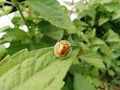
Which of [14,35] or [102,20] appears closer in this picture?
[14,35]

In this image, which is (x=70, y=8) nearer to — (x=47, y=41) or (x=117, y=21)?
(x=117, y=21)

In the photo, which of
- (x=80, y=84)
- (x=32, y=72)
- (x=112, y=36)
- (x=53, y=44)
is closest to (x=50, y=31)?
(x=53, y=44)

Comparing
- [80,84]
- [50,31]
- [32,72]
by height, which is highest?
[32,72]

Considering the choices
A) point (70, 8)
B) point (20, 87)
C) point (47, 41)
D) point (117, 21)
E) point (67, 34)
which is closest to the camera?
point (20, 87)

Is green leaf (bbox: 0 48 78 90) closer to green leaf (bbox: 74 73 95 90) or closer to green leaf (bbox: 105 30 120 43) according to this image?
green leaf (bbox: 74 73 95 90)

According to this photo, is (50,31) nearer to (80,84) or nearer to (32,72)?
(80,84)

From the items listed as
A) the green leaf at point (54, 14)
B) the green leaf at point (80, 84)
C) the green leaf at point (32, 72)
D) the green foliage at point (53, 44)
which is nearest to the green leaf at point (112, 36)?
the green foliage at point (53, 44)

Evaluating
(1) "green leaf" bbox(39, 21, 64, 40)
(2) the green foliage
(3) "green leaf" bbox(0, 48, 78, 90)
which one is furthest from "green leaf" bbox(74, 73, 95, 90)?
(3) "green leaf" bbox(0, 48, 78, 90)

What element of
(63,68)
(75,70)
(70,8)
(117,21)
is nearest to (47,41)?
(75,70)
